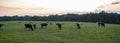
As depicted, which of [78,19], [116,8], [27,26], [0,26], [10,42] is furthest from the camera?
[78,19]

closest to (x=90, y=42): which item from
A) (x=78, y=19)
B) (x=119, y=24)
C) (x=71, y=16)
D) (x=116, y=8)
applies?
(x=116, y=8)

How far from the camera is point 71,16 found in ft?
244

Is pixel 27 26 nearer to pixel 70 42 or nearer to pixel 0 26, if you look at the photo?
pixel 0 26

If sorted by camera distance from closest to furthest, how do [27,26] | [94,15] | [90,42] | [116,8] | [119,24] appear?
[90,42], [116,8], [27,26], [119,24], [94,15]

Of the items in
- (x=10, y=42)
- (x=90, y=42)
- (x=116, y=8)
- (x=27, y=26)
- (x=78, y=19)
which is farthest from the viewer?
(x=78, y=19)

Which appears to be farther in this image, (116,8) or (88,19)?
(88,19)

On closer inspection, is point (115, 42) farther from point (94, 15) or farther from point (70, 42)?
point (94, 15)

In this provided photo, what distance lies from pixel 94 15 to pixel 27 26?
3791cm

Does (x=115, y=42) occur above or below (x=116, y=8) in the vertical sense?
below

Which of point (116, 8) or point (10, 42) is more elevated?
point (116, 8)

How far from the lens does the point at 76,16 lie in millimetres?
70875

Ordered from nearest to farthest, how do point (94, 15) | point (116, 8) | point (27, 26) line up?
point (116, 8)
point (27, 26)
point (94, 15)

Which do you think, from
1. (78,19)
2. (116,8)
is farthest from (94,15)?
(116,8)

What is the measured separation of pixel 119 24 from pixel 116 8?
15.0m
